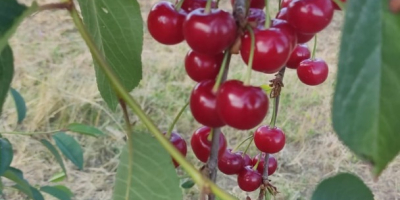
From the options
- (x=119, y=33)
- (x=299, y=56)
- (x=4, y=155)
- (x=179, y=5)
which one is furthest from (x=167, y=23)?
(x=4, y=155)

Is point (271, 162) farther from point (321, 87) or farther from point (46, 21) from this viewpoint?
point (46, 21)

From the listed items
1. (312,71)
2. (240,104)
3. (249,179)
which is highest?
(240,104)

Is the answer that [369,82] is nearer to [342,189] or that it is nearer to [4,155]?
[342,189]

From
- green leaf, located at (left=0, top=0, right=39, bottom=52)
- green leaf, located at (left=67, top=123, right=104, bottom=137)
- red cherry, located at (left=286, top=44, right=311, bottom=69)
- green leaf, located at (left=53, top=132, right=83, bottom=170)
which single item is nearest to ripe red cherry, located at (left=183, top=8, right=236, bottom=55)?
green leaf, located at (left=0, top=0, right=39, bottom=52)

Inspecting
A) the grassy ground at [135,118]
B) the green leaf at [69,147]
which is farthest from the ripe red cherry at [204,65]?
the grassy ground at [135,118]

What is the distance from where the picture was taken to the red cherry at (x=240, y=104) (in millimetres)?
448

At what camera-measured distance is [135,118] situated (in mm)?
2684

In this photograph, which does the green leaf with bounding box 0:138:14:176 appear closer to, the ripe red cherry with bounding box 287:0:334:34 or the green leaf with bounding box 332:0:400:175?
the ripe red cherry with bounding box 287:0:334:34

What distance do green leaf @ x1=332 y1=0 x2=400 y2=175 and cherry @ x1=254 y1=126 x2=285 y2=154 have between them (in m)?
0.52

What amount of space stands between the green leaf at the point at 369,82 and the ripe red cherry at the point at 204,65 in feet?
0.55

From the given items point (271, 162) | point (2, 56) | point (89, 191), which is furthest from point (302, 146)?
point (2, 56)

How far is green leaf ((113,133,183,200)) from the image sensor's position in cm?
47

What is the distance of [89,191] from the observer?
2.49 meters

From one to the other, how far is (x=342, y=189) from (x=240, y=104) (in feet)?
0.45
